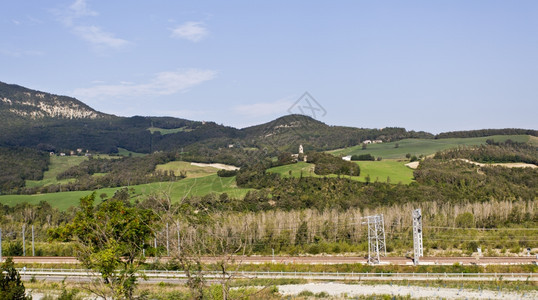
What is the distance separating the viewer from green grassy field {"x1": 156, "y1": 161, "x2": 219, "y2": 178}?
5822 inches

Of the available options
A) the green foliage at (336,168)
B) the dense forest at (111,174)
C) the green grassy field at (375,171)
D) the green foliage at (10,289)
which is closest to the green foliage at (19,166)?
the dense forest at (111,174)

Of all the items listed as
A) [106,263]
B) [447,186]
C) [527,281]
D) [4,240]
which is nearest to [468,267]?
[527,281]

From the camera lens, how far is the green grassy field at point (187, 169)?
148 meters

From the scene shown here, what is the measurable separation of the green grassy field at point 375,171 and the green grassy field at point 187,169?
34.1 meters

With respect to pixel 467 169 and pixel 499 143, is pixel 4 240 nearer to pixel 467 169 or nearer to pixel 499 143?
pixel 467 169

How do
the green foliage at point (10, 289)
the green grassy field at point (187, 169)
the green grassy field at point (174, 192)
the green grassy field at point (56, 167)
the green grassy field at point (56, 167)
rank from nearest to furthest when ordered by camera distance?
the green foliage at point (10, 289) < the green grassy field at point (174, 192) < the green grassy field at point (187, 169) < the green grassy field at point (56, 167) < the green grassy field at point (56, 167)

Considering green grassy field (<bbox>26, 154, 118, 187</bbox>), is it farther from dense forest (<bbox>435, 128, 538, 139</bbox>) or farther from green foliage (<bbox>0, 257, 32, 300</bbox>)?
green foliage (<bbox>0, 257, 32, 300</bbox>)

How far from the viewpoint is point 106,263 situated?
82.4 ft

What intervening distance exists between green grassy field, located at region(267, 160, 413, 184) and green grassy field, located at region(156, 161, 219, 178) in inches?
1342

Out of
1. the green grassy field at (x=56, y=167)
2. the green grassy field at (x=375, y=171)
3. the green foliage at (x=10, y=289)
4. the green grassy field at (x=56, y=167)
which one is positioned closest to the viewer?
the green foliage at (x=10, y=289)

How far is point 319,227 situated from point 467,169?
183 feet

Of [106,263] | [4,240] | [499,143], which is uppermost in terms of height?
[499,143]

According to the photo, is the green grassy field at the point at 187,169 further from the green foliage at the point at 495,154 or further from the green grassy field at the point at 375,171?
the green foliage at the point at 495,154

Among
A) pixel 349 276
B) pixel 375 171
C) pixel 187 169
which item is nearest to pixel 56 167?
pixel 187 169
